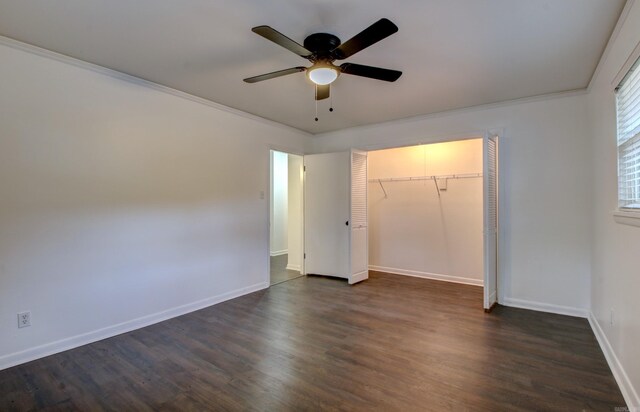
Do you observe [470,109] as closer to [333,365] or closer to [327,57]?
[327,57]

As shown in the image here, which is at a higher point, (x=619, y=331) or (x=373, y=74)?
(x=373, y=74)

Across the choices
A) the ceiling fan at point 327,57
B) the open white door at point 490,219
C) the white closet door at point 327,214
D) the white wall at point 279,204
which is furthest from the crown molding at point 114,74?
the white wall at point 279,204

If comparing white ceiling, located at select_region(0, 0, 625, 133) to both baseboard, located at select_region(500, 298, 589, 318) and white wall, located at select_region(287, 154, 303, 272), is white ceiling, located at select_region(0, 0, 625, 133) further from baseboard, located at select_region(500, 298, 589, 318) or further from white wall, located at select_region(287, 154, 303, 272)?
baseboard, located at select_region(500, 298, 589, 318)

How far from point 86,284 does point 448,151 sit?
4909 mm

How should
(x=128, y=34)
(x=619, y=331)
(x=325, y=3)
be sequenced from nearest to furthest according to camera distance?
(x=325, y=3) → (x=619, y=331) → (x=128, y=34)

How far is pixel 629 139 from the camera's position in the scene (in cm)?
199

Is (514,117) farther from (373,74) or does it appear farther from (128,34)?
(128,34)

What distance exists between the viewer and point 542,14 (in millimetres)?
2037

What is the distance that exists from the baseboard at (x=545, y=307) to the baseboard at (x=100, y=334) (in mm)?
3463

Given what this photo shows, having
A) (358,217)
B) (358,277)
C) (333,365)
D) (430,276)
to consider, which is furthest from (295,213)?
(333,365)

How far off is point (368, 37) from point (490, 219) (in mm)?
2698

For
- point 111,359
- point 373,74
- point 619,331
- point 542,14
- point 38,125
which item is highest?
point 542,14

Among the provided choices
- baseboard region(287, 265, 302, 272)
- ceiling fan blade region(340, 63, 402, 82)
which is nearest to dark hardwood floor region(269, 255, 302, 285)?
baseboard region(287, 265, 302, 272)

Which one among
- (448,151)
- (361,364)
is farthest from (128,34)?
(448,151)
